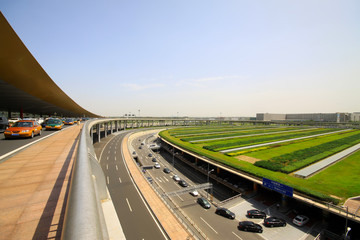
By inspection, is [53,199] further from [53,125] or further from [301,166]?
[301,166]

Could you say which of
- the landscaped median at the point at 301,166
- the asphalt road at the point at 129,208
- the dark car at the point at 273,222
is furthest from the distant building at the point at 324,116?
the asphalt road at the point at 129,208

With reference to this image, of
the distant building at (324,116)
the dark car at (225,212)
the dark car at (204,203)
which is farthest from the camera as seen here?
the distant building at (324,116)

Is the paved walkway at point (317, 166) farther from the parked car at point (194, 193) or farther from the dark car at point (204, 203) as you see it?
the parked car at point (194, 193)

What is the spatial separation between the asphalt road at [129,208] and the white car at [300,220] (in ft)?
51.9

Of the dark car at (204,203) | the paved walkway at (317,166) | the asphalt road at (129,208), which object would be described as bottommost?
the dark car at (204,203)

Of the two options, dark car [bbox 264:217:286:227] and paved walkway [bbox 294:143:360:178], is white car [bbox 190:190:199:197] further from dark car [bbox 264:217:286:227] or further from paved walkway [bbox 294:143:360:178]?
paved walkway [bbox 294:143:360:178]

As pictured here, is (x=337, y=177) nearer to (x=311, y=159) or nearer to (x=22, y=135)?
(x=311, y=159)

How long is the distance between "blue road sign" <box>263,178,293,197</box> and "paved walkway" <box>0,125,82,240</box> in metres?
23.7

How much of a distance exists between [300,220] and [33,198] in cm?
2517

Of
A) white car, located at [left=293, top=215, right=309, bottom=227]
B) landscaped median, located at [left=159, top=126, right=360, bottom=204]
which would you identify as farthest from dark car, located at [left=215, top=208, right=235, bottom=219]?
landscaped median, located at [left=159, top=126, right=360, bottom=204]

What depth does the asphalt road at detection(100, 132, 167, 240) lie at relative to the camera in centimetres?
1474

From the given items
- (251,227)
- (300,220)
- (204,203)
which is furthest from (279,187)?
(204,203)

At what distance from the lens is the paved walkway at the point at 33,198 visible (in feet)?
8.14

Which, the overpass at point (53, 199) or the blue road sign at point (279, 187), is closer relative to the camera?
the overpass at point (53, 199)
